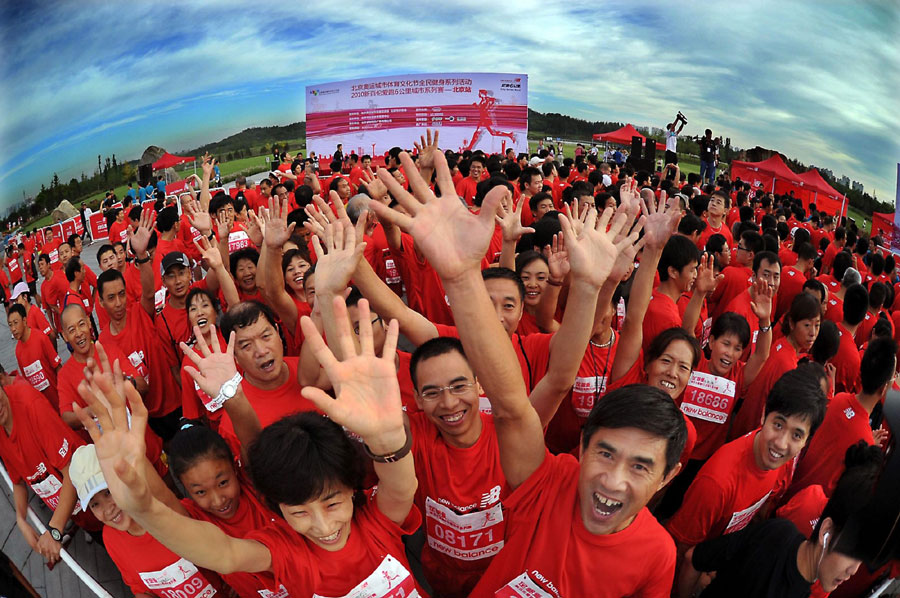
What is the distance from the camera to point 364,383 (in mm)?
1350

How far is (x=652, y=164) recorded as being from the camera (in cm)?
1358

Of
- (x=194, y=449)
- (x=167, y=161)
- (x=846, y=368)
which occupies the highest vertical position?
(x=167, y=161)

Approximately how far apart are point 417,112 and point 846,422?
58.1 ft

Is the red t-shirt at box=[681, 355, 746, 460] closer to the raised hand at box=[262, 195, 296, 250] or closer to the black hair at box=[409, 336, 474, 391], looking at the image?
the black hair at box=[409, 336, 474, 391]

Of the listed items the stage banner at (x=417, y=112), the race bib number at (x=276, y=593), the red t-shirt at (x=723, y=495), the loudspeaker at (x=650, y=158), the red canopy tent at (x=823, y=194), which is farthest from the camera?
the stage banner at (x=417, y=112)

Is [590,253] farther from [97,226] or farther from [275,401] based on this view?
[97,226]

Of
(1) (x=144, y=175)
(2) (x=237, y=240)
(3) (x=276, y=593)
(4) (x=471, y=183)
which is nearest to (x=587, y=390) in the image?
(3) (x=276, y=593)

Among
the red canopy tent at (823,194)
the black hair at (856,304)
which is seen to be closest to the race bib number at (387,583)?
the black hair at (856,304)

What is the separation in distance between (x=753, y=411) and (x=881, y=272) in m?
4.85

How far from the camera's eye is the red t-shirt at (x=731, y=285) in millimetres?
4141

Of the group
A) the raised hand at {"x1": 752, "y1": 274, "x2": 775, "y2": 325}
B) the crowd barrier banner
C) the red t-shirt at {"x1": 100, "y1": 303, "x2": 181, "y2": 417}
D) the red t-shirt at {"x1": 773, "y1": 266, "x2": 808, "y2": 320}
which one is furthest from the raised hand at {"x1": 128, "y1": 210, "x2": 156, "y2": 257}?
the crowd barrier banner

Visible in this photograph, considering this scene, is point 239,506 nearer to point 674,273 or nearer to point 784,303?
point 674,273

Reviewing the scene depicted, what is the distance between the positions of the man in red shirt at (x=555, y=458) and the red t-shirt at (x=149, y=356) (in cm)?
273

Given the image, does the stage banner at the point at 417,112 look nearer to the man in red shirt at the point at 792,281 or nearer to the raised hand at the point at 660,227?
the man in red shirt at the point at 792,281
